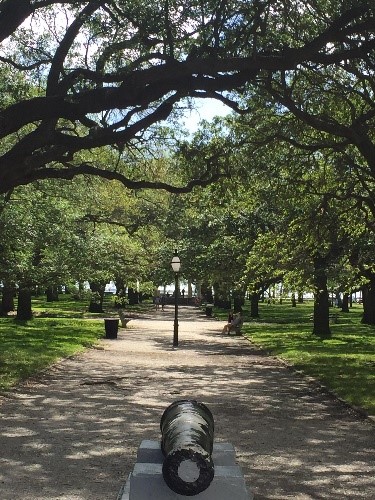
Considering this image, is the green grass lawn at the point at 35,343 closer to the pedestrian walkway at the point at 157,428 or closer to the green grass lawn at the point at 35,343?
the green grass lawn at the point at 35,343

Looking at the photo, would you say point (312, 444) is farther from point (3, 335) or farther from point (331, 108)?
point (3, 335)

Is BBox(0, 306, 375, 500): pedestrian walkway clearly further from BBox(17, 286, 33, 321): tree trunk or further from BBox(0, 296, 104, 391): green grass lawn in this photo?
BBox(17, 286, 33, 321): tree trunk

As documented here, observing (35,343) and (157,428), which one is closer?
(157,428)

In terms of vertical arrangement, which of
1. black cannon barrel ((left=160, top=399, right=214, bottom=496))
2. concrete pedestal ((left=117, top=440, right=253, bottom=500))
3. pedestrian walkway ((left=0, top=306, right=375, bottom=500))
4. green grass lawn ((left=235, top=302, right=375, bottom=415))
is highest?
black cannon barrel ((left=160, top=399, right=214, bottom=496))

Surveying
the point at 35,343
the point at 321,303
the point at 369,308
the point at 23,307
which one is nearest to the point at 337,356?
the point at 321,303

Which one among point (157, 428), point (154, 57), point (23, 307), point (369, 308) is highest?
point (154, 57)

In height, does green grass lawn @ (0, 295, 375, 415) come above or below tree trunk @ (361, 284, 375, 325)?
below

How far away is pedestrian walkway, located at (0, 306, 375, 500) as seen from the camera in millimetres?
6703

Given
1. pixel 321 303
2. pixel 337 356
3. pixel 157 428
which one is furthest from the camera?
pixel 321 303

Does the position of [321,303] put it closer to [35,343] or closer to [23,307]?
[35,343]

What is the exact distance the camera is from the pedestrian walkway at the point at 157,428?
22.0 feet

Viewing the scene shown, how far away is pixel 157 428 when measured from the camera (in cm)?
949

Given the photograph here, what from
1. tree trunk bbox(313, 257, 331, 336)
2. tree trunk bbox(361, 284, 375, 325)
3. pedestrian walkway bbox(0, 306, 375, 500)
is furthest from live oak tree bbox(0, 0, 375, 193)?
tree trunk bbox(361, 284, 375, 325)

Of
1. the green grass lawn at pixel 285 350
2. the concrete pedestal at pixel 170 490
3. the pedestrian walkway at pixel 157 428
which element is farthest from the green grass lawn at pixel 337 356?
the concrete pedestal at pixel 170 490
